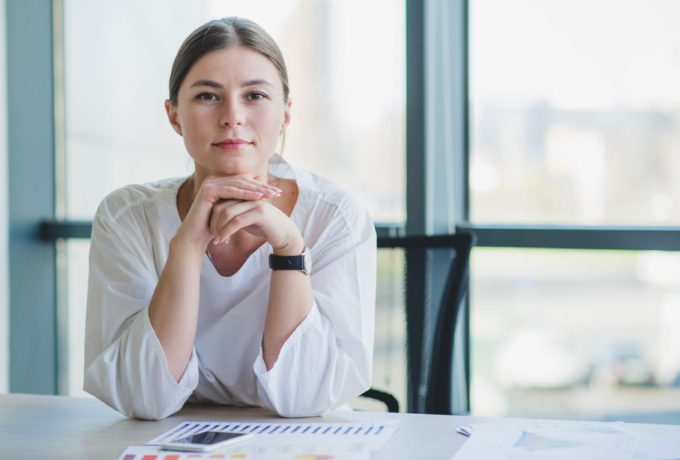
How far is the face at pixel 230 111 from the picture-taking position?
164 centimetres

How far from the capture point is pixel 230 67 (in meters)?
1.66

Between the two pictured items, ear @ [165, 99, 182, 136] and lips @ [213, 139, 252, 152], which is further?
ear @ [165, 99, 182, 136]

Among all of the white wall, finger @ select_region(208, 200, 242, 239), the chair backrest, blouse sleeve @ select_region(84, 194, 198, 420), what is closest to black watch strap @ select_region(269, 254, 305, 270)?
finger @ select_region(208, 200, 242, 239)

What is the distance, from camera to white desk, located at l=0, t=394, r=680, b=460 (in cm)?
126

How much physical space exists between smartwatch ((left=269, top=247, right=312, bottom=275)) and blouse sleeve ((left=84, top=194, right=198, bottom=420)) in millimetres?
224

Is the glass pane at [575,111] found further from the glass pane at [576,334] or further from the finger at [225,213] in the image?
the finger at [225,213]

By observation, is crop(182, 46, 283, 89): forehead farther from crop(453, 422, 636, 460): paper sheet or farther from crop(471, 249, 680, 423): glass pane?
crop(471, 249, 680, 423): glass pane

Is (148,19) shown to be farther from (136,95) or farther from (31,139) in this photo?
(31,139)

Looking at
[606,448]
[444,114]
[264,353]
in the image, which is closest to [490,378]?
[444,114]

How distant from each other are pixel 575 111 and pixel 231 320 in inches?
65.7

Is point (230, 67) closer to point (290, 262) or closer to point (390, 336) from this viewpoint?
point (290, 262)

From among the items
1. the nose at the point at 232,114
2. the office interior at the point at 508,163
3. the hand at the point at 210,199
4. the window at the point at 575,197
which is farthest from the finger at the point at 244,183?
the window at the point at 575,197

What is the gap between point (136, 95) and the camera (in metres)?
3.44

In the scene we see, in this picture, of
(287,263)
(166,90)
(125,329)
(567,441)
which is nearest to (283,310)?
(287,263)
